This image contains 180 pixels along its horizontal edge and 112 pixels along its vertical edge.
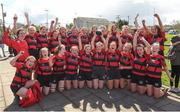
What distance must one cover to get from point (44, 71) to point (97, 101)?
1.78m

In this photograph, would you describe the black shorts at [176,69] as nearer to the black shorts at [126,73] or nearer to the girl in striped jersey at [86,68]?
the black shorts at [126,73]

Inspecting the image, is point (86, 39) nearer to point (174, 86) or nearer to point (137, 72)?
point (137, 72)

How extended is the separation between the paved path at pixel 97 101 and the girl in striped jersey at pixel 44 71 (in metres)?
0.32

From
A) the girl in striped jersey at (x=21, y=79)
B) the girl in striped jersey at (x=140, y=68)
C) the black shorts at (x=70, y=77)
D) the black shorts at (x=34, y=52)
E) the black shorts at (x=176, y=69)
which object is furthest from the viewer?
the black shorts at (x=34, y=52)

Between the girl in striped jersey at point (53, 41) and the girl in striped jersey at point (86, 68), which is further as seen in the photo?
the girl in striped jersey at point (53, 41)

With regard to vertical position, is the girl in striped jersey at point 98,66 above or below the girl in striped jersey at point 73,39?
below

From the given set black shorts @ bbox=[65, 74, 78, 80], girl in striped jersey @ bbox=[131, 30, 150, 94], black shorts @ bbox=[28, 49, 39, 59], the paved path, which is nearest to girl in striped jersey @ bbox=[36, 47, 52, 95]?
the paved path

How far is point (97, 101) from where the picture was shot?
5887mm

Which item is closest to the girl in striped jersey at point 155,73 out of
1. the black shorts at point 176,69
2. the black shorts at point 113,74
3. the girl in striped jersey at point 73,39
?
the black shorts at point 176,69

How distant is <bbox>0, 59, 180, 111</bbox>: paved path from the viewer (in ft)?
17.8

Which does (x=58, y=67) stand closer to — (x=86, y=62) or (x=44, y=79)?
(x=44, y=79)

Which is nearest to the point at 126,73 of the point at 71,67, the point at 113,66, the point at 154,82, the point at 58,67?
the point at 113,66

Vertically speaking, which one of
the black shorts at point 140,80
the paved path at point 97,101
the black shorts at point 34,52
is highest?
the black shorts at point 34,52

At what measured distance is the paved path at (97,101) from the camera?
5430mm
